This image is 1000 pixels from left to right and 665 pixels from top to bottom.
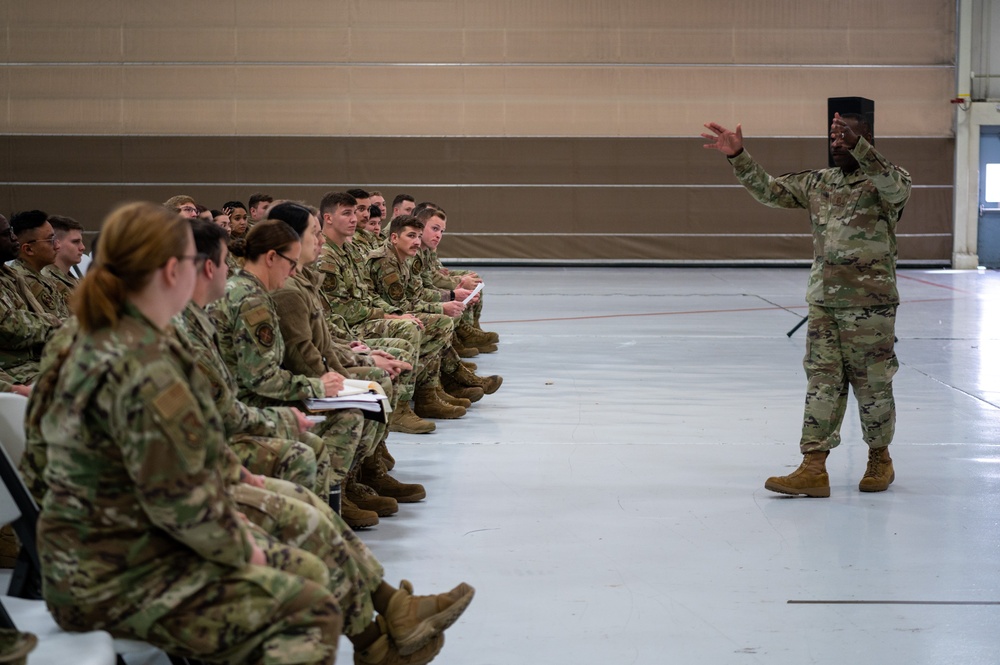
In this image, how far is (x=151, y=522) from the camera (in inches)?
85.4

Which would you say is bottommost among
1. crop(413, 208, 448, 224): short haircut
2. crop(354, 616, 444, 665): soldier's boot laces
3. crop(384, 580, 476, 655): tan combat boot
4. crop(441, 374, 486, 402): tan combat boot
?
crop(441, 374, 486, 402): tan combat boot

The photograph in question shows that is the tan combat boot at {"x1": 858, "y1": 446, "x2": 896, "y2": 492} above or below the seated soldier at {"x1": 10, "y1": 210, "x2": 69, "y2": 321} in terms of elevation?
below

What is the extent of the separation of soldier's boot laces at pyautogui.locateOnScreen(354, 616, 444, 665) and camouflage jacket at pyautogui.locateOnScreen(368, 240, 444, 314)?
4056mm

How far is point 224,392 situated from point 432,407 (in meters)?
3.53

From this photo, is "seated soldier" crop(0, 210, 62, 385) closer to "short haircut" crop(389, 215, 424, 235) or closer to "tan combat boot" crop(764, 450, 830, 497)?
"short haircut" crop(389, 215, 424, 235)

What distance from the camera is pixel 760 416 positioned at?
6668 millimetres

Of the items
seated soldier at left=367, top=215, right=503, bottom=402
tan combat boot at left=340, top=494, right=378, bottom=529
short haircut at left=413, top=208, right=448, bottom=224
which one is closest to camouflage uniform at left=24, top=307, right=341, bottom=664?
tan combat boot at left=340, top=494, right=378, bottom=529

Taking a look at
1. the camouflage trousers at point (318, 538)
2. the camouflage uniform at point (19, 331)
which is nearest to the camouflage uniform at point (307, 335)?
the camouflage uniform at point (19, 331)

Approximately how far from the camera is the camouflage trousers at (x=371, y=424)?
14.4 ft

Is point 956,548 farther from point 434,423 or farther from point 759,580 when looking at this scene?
point 434,423

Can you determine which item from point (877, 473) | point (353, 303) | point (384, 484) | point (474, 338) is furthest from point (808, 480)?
point (474, 338)

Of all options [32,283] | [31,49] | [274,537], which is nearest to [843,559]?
[274,537]

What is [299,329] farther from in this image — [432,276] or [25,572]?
[432,276]

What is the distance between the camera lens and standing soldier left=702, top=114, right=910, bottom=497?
16.2 feet
